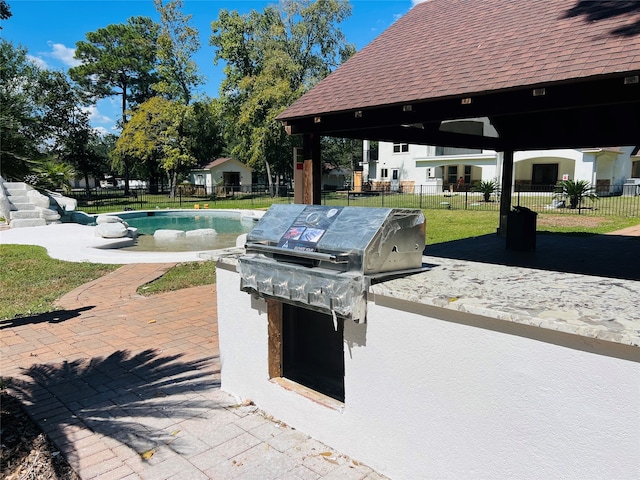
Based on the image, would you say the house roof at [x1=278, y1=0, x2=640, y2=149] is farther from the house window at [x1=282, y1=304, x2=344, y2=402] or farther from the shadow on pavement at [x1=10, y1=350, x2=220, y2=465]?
the shadow on pavement at [x1=10, y1=350, x2=220, y2=465]

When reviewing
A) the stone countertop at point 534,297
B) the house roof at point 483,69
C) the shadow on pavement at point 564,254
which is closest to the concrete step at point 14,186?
the house roof at point 483,69

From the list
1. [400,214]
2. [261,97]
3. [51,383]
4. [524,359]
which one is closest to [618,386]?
[524,359]

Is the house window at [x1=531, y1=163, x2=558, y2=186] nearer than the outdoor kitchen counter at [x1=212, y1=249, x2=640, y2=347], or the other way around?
the outdoor kitchen counter at [x1=212, y1=249, x2=640, y2=347]

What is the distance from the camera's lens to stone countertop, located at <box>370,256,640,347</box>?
7.99 feet

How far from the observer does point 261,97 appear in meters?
35.0

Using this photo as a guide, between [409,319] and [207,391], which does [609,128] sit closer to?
[409,319]

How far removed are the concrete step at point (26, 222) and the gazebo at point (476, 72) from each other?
656 inches

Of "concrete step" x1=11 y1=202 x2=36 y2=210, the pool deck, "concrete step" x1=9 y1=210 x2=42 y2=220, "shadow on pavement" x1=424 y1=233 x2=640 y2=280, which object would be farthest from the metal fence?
the pool deck

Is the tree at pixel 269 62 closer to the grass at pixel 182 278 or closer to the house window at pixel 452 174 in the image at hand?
the house window at pixel 452 174

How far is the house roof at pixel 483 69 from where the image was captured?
374 cm

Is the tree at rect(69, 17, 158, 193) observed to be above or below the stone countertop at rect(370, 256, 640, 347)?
above

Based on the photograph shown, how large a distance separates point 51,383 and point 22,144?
726 centimetres

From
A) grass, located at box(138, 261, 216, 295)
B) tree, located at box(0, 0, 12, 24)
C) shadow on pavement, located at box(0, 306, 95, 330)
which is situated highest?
tree, located at box(0, 0, 12, 24)

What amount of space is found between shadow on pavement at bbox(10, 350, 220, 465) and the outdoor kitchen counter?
1530 millimetres
